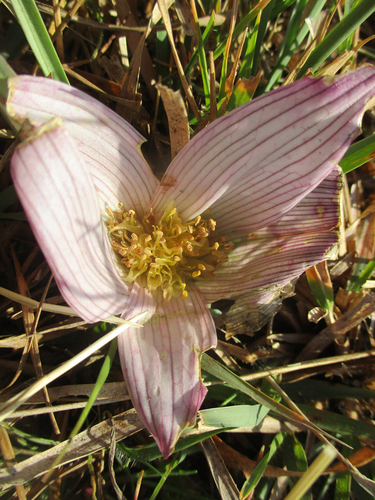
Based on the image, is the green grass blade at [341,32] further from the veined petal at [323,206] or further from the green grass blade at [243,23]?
the veined petal at [323,206]

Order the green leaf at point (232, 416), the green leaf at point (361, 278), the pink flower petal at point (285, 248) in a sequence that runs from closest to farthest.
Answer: the pink flower petal at point (285, 248)
the green leaf at point (232, 416)
the green leaf at point (361, 278)

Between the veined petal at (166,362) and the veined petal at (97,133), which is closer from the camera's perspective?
the veined petal at (97,133)

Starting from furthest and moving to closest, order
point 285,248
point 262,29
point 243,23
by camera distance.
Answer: point 262,29 < point 243,23 < point 285,248

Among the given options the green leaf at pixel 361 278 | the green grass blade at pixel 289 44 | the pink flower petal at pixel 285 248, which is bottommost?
the green leaf at pixel 361 278

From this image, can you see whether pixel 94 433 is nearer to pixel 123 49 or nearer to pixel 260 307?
pixel 260 307

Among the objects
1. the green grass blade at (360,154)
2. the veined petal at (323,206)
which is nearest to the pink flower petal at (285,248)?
the veined petal at (323,206)

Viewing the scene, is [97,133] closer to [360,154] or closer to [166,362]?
[166,362]

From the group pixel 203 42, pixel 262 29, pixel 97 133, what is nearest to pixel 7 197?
pixel 97 133
